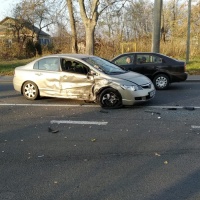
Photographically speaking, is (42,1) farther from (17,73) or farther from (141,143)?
(141,143)

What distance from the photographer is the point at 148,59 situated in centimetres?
1066

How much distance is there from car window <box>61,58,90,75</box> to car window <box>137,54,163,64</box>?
3.64 m

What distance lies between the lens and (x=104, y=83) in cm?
726

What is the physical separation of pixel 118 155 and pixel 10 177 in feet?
5.40

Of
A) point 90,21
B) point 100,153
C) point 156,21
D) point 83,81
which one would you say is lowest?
point 100,153

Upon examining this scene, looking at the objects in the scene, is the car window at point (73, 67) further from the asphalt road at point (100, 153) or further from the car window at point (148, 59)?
the car window at point (148, 59)

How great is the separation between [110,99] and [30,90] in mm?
2889

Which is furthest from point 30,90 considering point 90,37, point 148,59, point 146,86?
point 90,37

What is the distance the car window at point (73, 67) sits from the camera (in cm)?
768

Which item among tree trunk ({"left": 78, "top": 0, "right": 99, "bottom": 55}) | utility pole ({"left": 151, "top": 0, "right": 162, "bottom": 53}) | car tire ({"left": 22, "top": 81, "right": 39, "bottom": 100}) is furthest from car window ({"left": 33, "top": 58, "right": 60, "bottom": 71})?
tree trunk ({"left": 78, "top": 0, "right": 99, "bottom": 55})

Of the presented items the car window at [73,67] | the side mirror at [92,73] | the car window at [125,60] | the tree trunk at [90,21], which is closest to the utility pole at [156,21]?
the car window at [125,60]

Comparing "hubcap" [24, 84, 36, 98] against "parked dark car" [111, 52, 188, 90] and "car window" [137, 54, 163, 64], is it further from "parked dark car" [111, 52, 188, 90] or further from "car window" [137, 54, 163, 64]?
"car window" [137, 54, 163, 64]

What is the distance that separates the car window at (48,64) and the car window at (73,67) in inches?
7.8

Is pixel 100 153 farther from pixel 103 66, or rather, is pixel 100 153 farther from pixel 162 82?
pixel 162 82
